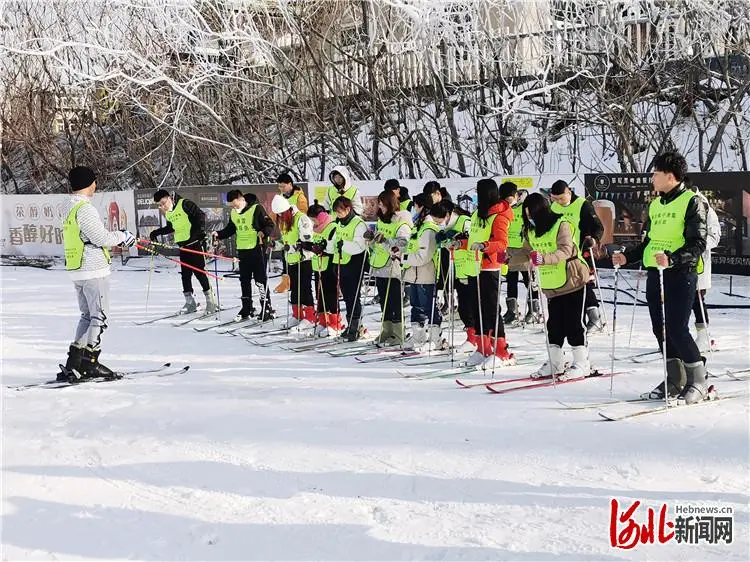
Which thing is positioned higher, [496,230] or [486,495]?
[496,230]

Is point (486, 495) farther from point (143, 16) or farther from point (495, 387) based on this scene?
point (143, 16)

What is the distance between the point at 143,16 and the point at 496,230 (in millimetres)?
17304

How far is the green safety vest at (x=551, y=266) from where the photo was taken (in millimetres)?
6363

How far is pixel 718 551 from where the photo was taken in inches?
137

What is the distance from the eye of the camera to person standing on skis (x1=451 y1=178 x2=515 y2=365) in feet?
22.8

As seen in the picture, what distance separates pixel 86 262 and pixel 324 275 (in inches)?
121

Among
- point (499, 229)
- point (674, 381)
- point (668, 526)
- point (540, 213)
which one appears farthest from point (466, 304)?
point (668, 526)

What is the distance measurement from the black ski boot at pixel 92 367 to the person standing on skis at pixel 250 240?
3.12 meters

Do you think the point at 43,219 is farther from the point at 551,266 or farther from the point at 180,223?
the point at 551,266

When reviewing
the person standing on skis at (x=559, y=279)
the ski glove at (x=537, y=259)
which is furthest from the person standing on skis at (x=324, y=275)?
the ski glove at (x=537, y=259)

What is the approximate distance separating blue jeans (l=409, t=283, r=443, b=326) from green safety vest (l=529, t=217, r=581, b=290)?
1906 millimetres

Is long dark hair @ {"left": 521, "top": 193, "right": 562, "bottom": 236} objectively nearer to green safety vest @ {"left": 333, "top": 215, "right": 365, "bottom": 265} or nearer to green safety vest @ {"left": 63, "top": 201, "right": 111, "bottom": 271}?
green safety vest @ {"left": 333, "top": 215, "right": 365, "bottom": 265}

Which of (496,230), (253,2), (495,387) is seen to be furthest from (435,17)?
(495,387)

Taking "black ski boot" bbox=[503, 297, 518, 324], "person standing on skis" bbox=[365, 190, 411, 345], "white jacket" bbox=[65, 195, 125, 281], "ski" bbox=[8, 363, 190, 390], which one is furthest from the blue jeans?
"white jacket" bbox=[65, 195, 125, 281]
